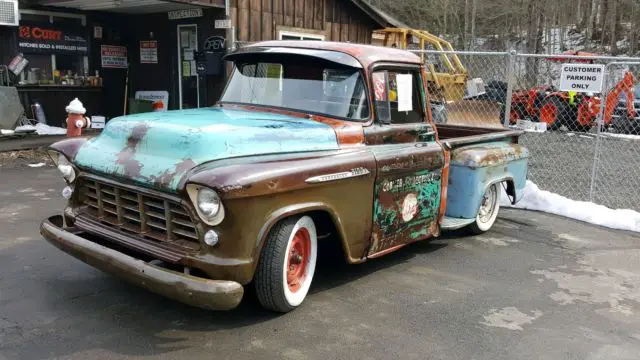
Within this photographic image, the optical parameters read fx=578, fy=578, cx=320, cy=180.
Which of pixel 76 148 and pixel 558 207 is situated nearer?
pixel 76 148

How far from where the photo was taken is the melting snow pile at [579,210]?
672 cm

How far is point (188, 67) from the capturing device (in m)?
12.3

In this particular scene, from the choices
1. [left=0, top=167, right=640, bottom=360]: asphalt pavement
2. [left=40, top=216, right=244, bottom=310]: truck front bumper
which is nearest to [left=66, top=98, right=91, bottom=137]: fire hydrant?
[left=0, top=167, right=640, bottom=360]: asphalt pavement

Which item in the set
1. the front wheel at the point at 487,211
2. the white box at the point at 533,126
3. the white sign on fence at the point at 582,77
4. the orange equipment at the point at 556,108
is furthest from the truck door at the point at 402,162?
the orange equipment at the point at 556,108

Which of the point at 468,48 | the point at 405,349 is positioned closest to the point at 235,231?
the point at 405,349

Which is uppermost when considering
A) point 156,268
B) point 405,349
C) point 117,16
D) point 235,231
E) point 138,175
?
point 117,16

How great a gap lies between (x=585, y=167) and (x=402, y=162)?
7875 millimetres

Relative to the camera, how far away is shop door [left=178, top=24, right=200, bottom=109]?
12.0 m

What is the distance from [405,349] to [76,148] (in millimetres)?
2713

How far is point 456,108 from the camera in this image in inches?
367

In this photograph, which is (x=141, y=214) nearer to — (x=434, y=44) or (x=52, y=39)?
(x=52, y=39)

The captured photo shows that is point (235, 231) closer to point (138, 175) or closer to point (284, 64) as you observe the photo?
point (138, 175)

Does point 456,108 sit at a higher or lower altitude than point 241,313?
higher

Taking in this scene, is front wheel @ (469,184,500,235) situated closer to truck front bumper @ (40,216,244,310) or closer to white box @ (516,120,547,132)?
white box @ (516,120,547,132)
